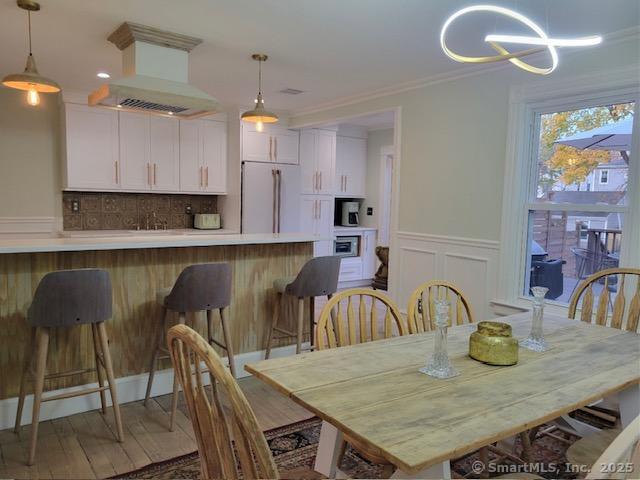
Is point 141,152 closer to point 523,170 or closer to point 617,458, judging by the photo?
point 523,170

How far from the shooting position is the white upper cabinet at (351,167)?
7.04 meters

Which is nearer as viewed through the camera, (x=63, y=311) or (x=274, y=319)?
(x=63, y=311)

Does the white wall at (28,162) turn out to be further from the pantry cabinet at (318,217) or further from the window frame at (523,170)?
the window frame at (523,170)

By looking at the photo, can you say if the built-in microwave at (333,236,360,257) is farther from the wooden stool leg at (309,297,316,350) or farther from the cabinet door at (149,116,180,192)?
the wooden stool leg at (309,297,316,350)

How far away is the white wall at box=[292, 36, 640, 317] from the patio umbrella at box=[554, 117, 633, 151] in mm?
392

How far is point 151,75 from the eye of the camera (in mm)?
3178

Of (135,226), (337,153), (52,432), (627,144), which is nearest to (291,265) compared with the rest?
(52,432)

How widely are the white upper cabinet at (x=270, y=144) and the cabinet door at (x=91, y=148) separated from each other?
1.48 metres

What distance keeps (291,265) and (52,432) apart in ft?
6.12

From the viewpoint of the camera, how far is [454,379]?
149cm

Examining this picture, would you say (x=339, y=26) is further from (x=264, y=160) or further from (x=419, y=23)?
(x=264, y=160)

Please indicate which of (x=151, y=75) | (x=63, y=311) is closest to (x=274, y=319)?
(x=63, y=311)

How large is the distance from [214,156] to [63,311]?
3770 mm

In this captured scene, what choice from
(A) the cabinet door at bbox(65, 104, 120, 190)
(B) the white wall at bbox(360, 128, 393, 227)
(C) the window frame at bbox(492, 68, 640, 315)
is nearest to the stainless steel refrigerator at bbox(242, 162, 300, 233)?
(A) the cabinet door at bbox(65, 104, 120, 190)
